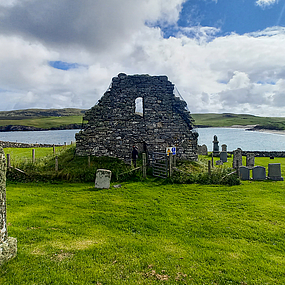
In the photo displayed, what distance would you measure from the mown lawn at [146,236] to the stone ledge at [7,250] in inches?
6.6

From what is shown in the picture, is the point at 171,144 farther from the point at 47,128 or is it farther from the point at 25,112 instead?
the point at 25,112

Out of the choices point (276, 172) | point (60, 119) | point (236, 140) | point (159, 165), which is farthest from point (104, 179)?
point (60, 119)

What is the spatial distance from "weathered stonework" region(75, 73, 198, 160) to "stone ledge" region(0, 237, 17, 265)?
11.0 m

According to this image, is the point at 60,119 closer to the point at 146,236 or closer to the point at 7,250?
the point at 146,236

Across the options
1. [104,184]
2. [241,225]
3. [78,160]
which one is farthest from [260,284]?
[78,160]

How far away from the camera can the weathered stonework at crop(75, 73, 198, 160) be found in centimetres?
1581

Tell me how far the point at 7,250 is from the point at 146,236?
12.1 ft

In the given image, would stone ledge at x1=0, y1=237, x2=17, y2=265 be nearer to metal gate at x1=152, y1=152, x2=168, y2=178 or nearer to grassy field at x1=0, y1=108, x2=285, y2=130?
metal gate at x1=152, y1=152, x2=168, y2=178

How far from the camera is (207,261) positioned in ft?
16.9

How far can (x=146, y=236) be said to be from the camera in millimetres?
6457

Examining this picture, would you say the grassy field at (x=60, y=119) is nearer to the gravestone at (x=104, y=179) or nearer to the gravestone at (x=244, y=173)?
the gravestone at (x=244, y=173)

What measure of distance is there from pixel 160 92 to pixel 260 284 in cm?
1354

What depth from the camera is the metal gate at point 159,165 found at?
14.1 meters

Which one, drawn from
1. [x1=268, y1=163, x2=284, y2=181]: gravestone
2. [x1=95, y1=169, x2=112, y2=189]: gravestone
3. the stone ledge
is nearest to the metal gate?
[x1=95, y1=169, x2=112, y2=189]: gravestone
